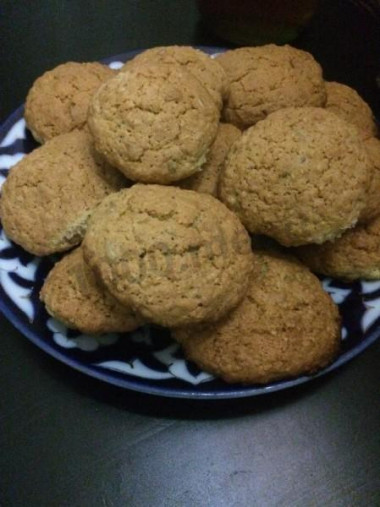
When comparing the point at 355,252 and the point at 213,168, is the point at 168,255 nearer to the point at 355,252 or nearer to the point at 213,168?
the point at 213,168

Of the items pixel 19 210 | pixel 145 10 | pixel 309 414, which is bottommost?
pixel 309 414

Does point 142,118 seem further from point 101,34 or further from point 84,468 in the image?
point 101,34

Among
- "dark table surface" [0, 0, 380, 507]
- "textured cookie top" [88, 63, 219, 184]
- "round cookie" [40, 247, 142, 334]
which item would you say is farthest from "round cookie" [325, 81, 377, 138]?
"round cookie" [40, 247, 142, 334]

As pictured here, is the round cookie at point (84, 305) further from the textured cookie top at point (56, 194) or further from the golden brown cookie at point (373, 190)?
the golden brown cookie at point (373, 190)

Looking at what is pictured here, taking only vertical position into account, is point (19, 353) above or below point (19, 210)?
below

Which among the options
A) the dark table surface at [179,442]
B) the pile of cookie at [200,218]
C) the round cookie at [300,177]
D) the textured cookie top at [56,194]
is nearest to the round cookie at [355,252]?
the pile of cookie at [200,218]

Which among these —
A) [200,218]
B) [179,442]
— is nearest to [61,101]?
[200,218]

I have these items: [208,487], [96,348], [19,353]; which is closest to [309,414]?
[208,487]
